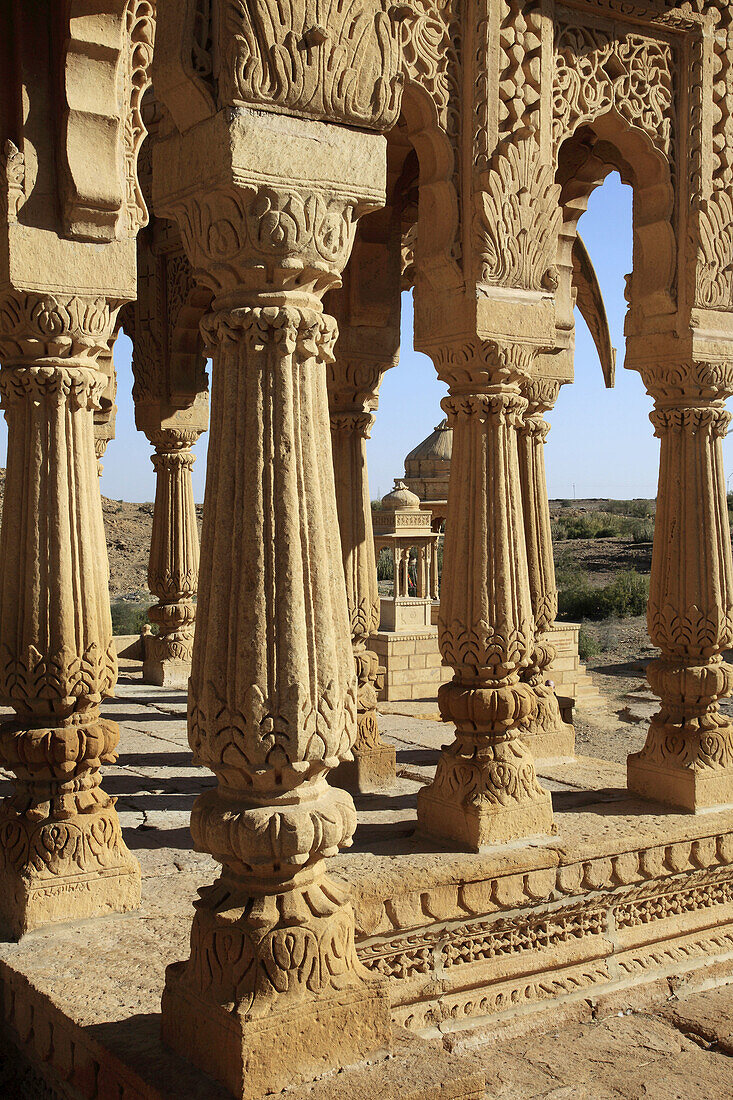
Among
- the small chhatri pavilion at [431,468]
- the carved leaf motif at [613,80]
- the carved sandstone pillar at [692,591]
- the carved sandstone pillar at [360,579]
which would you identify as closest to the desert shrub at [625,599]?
the small chhatri pavilion at [431,468]

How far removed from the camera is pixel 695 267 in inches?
232

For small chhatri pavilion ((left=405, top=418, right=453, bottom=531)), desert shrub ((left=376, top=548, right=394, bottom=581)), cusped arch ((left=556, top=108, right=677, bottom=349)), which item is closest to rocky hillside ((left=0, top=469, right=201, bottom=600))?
desert shrub ((left=376, top=548, right=394, bottom=581))

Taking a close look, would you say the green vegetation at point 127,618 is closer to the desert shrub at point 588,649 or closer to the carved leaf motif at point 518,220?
the desert shrub at point 588,649

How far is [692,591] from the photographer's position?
6027 millimetres

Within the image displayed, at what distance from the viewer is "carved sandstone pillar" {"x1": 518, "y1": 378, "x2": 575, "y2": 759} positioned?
743 centimetres

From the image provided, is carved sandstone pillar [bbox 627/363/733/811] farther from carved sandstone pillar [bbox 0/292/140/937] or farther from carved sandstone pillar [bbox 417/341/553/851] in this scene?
carved sandstone pillar [bbox 0/292/140/937]

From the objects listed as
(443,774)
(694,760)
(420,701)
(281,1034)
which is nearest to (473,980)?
(443,774)

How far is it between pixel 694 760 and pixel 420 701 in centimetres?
647

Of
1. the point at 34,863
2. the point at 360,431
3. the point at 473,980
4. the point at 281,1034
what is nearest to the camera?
the point at 281,1034

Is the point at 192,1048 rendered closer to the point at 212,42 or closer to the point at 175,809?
the point at 212,42

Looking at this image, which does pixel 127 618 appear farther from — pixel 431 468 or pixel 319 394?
pixel 319 394

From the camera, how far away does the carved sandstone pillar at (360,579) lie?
6648 millimetres

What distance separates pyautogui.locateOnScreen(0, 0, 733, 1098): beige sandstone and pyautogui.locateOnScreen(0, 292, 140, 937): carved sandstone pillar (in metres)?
0.01

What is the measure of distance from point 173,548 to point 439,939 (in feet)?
19.6
